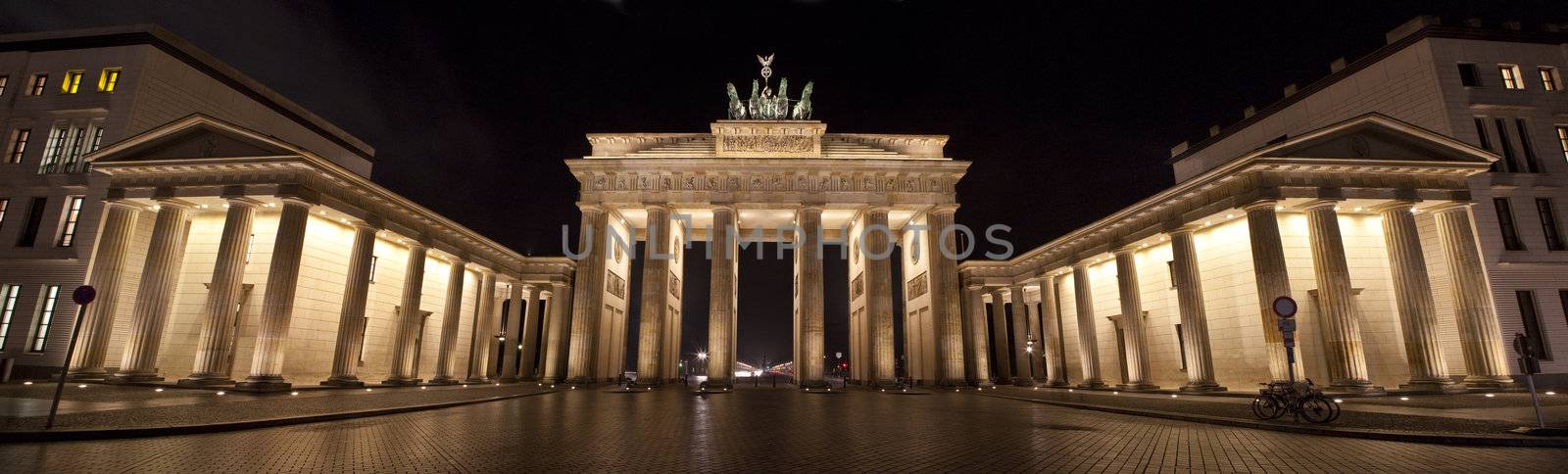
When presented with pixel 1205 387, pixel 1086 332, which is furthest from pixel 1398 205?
pixel 1086 332

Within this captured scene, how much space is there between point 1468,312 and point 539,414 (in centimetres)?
3111

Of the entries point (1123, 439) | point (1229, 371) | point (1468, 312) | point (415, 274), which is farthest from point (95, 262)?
point (1468, 312)

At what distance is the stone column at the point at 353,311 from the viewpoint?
24.2 meters

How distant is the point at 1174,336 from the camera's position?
97.5 feet

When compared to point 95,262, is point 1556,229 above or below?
above

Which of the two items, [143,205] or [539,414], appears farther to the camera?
[143,205]

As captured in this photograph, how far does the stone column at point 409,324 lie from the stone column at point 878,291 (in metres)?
22.4

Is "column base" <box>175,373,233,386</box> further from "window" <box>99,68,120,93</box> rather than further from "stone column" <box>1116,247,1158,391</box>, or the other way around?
"stone column" <box>1116,247,1158,391</box>

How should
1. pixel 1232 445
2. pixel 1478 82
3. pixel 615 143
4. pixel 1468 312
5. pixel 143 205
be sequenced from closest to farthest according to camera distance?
pixel 1232 445 < pixel 1468 312 < pixel 143 205 < pixel 1478 82 < pixel 615 143

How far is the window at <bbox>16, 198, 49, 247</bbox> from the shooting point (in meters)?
25.0

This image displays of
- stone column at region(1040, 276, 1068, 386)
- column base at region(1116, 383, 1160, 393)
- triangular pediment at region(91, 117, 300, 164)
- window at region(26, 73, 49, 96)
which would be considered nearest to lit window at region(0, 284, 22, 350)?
triangular pediment at region(91, 117, 300, 164)

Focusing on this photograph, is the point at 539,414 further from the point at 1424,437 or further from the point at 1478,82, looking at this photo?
the point at 1478,82

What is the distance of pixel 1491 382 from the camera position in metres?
20.7

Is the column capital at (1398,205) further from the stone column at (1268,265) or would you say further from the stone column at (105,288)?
the stone column at (105,288)
